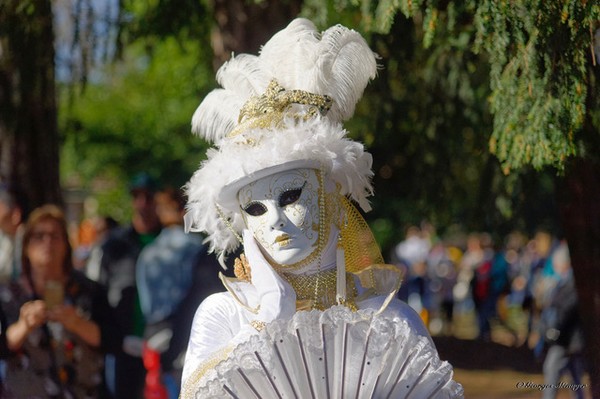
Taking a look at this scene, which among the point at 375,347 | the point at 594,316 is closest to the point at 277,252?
the point at 375,347

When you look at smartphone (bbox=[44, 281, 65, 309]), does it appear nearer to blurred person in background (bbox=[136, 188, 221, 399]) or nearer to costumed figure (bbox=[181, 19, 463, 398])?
blurred person in background (bbox=[136, 188, 221, 399])

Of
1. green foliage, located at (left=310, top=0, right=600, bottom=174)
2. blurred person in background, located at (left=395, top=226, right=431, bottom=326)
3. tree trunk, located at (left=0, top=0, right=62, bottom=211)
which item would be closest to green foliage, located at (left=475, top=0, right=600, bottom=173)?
green foliage, located at (left=310, top=0, right=600, bottom=174)

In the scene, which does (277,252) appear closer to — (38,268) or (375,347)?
(375,347)

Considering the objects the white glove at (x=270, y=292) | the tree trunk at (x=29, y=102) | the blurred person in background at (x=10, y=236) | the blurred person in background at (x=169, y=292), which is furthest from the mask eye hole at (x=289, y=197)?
the blurred person in background at (x=10, y=236)

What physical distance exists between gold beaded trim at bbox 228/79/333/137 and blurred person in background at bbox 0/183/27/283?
3.57 metres

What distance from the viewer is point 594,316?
5852mm

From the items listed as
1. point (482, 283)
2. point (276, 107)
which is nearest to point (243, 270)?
point (276, 107)

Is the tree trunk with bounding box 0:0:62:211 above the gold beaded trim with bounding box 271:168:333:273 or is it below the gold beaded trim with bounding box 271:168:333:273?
above

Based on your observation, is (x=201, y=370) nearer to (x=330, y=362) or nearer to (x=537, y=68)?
(x=330, y=362)

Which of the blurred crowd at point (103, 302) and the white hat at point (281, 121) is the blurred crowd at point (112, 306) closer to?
the blurred crowd at point (103, 302)

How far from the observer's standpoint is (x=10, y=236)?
7.75 meters

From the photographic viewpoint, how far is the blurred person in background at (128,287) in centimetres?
783

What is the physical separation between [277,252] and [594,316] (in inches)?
96.8

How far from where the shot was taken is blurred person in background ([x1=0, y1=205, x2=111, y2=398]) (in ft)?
22.5
